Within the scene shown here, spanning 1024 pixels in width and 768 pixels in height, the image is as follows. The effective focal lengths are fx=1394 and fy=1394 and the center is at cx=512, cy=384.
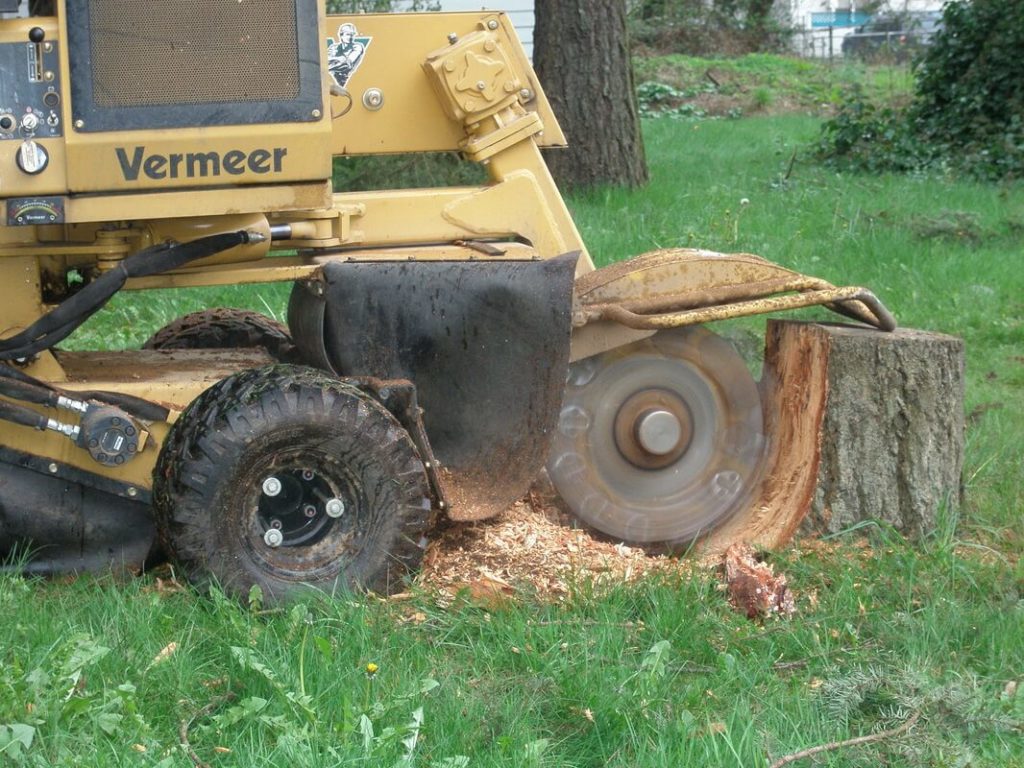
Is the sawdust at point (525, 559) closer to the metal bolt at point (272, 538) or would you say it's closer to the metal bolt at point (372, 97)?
the metal bolt at point (272, 538)

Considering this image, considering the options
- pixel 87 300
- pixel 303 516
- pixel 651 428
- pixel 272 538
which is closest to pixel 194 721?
pixel 272 538

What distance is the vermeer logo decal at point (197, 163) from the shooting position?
4203 mm

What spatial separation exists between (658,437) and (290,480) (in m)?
1.45

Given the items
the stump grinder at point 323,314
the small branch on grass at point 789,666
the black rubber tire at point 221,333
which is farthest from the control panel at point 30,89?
the small branch on grass at point 789,666

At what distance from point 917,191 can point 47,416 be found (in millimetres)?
8940

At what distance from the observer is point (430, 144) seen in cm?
512

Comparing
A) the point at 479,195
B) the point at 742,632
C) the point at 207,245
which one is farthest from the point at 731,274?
the point at 207,245

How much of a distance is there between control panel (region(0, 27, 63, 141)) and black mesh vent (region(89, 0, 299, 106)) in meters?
0.14

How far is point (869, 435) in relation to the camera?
16.9 ft

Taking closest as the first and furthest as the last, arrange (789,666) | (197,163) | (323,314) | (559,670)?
(559,670) < (789,666) < (197,163) < (323,314)

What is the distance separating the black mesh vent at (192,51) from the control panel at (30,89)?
135 millimetres

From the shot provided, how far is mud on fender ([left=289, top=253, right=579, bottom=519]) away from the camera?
461 centimetres

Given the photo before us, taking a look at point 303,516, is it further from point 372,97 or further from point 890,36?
point 890,36

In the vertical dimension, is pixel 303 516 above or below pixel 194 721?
above
